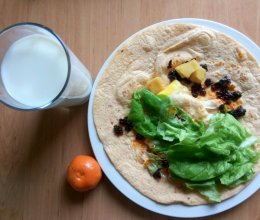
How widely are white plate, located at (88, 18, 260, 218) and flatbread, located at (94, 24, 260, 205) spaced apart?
0.7 inches

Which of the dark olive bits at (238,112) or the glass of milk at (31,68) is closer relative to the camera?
the glass of milk at (31,68)

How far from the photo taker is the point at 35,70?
3.37ft

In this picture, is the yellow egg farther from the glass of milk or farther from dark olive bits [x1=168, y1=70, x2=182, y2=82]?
the glass of milk

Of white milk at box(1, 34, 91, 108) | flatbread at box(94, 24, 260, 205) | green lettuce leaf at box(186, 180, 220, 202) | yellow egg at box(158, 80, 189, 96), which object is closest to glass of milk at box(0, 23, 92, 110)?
white milk at box(1, 34, 91, 108)

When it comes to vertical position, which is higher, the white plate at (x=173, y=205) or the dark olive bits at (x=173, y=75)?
the dark olive bits at (x=173, y=75)

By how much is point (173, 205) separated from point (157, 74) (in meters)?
0.42

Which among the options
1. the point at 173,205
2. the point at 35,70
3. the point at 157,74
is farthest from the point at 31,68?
the point at 173,205

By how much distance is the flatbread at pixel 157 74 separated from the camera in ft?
3.82

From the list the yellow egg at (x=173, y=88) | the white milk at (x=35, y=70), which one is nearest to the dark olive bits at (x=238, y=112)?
the yellow egg at (x=173, y=88)

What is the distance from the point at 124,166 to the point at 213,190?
0.28 metres

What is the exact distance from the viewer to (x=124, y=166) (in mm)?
1188

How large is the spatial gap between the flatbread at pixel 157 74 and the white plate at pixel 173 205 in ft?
0.06

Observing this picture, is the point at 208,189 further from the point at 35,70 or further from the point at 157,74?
the point at 35,70

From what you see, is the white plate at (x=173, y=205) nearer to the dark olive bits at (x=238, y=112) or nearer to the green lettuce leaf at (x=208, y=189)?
the green lettuce leaf at (x=208, y=189)
